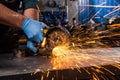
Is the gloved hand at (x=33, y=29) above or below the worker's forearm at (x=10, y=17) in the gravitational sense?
below

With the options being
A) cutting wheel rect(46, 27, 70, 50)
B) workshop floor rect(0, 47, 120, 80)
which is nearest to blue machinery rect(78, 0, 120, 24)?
cutting wheel rect(46, 27, 70, 50)

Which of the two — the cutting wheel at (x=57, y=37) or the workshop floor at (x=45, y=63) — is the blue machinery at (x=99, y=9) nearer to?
the cutting wheel at (x=57, y=37)

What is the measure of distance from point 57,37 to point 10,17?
472 millimetres

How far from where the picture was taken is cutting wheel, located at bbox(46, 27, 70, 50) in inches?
83.9

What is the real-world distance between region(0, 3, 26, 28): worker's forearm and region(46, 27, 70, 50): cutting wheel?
284 millimetres

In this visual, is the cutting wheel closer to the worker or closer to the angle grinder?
the angle grinder

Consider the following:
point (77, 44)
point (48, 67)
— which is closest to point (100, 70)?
point (48, 67)

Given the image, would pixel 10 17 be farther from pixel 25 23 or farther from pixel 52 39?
pixel 52 39

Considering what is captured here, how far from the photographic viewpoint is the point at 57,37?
2193 mm

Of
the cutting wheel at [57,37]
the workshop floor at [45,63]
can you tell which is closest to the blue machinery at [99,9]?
the cutting wheel at [57,37]

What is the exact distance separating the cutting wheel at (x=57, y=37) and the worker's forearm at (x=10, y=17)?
28cm

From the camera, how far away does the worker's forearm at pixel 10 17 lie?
6.03 ft

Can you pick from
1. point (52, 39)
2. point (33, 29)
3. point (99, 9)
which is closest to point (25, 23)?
point (33, 29)

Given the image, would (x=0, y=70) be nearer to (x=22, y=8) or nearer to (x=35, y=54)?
(x=35, y=54)
